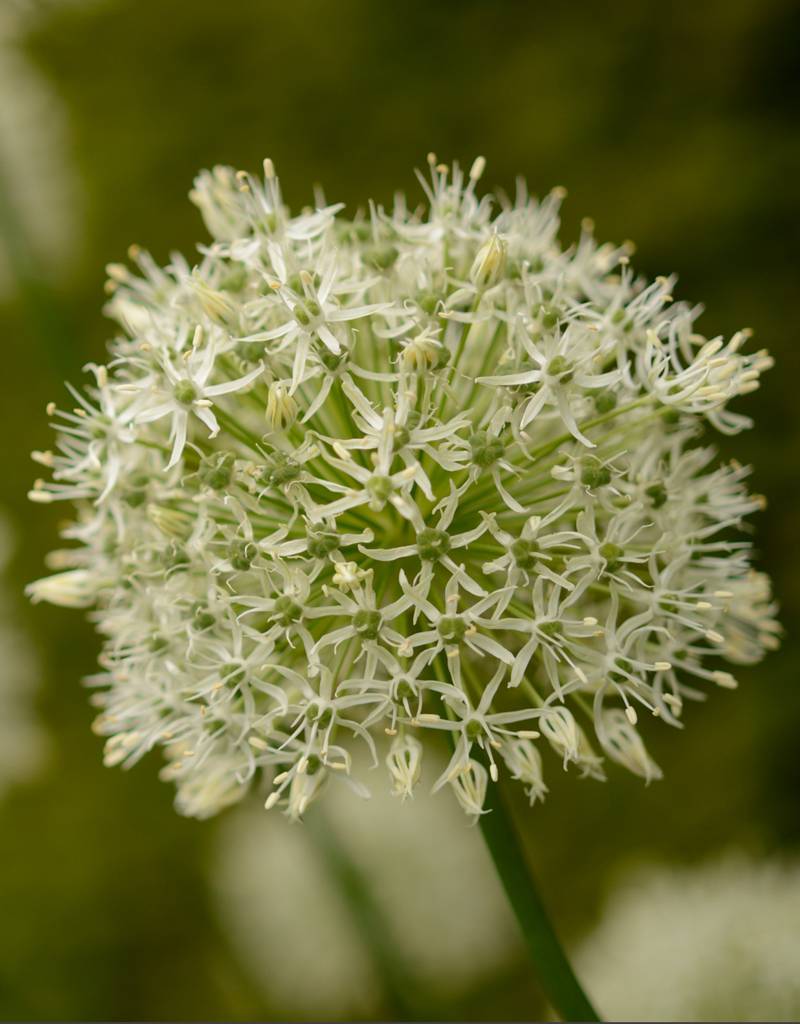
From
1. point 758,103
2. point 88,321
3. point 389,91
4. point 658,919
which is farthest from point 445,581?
point 88,321

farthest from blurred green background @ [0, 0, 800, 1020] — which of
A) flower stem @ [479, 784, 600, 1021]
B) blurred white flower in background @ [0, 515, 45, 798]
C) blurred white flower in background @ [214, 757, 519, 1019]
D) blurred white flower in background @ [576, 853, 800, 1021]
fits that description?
flower stem @ [479, 784, 600, 1021]

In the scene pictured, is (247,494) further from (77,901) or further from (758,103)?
(77,901)

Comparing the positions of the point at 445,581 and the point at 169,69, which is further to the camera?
the point at 169,69

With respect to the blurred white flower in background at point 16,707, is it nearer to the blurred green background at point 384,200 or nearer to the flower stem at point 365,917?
the blurred green background at point 384,200

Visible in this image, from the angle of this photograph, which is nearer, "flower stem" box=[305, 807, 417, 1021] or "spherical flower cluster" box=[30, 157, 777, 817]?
"spherical flower cluster" box=[30, 157, 777, 817]

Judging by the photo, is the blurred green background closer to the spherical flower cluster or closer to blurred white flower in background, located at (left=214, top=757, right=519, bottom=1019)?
blurred white flower in background, located at (left=214, top=757, right=519, bottom=1019)
